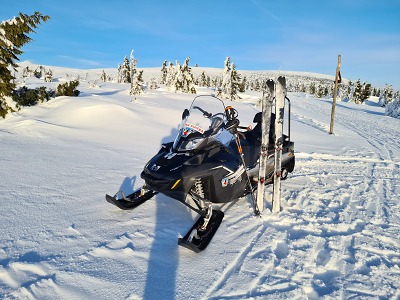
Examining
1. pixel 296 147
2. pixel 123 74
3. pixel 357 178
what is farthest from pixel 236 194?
pixel 123 74

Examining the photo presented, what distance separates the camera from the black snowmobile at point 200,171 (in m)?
3.83

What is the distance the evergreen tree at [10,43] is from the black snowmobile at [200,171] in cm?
915

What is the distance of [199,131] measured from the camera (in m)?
4.23

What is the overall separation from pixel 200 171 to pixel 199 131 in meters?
0.64

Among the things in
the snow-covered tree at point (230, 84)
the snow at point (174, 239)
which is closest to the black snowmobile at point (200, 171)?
the snow at point (174, 239)

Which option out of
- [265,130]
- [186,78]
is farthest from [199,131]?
[186,78]

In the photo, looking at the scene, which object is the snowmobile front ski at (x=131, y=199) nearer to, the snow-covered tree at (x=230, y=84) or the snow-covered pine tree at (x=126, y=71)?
the snow-covered tree at (x=230, y=84)

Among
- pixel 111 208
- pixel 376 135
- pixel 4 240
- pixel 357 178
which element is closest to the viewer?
pixel 4 240

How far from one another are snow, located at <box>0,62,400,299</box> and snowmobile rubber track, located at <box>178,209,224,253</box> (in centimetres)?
10

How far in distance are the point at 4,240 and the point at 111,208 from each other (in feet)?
4.71

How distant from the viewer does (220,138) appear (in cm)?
451

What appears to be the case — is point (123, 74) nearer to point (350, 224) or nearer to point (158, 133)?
point (158, 133)

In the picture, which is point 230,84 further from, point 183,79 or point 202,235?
point 202,235

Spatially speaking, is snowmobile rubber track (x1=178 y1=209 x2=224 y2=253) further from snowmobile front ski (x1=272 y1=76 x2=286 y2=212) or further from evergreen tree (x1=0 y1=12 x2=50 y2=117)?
evergreen tree (x1=0 y1=12 x2=50 y2=117)
